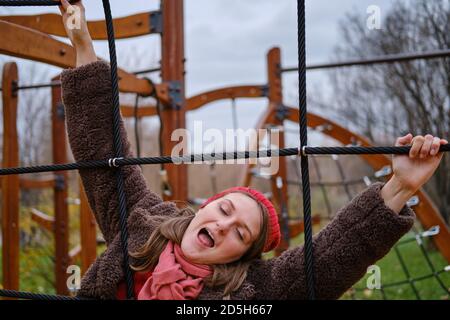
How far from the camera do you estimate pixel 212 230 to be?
104 cm

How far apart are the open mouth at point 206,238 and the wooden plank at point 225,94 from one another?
2617 mm

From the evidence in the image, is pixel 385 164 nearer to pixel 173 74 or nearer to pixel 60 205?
pixel 173 74

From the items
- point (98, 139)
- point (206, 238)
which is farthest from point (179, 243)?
point (98, 139)

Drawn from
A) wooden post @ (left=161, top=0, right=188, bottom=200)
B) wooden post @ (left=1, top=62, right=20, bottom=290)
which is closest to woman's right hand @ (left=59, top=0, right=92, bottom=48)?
wooden post @ (left=161, top=0, right=188, bottom=200)

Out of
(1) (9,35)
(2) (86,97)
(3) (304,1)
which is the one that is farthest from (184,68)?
(3) (304,1)

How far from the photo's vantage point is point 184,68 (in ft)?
8.07

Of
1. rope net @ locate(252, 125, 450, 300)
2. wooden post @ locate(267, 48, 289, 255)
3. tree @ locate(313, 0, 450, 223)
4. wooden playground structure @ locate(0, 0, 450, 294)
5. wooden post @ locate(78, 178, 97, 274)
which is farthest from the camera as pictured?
tree @ locate(313, 0, 450, 223)

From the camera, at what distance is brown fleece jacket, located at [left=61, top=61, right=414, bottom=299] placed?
948 millimetres

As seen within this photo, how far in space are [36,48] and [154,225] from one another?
94 centimetres

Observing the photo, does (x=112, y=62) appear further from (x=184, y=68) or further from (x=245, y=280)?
(x=184, y=68)

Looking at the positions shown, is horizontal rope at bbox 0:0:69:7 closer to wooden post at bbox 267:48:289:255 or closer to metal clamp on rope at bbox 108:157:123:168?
metal clamp on rope at bbox 108:157:123:168

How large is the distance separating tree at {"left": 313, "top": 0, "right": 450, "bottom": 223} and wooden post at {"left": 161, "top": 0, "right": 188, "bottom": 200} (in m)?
2.95

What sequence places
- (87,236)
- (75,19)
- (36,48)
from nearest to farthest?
(75,19) → (36,48) → (87,236)

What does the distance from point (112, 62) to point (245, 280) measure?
19.9 inches
